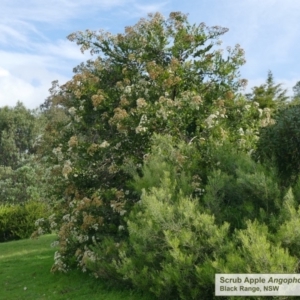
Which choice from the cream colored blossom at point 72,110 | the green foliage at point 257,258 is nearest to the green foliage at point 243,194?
the green foliage at point 257,258

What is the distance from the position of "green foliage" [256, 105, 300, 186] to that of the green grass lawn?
246cm

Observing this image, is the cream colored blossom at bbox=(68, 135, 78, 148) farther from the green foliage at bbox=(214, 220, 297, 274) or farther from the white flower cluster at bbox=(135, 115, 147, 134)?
the green foliage at bbox=(214, 220, 297, 274)

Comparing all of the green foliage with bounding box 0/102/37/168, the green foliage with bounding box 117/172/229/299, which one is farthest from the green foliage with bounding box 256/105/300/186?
the green foliage with bounding box 0/102/37/168

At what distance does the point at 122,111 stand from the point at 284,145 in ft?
9.63

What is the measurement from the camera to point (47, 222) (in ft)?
30.9

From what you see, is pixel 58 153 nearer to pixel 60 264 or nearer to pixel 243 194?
pixel 60 264

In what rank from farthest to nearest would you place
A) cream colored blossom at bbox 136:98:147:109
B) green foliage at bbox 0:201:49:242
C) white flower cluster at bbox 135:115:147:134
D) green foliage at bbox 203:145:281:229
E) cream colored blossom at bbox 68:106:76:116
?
green foliage at bbox 0:201:49:242 < cream colored blossom at bbox 68:106:76:116 < cream colored blossom at bbox 136:98:147:109 < white flower cluster at bbox 135:115:147:134 < green foliage at bbox 203:145:281:229

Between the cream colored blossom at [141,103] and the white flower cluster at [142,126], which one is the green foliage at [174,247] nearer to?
the white flower cluster at [142,126]

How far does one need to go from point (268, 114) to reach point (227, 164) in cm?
253

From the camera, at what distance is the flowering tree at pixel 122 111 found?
8.06m

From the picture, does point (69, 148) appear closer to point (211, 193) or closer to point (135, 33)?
point (135, 33)

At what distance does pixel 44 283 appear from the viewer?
8.51 m

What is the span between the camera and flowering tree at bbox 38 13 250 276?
8062mm

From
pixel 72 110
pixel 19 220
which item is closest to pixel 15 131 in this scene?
pixel 19 220
